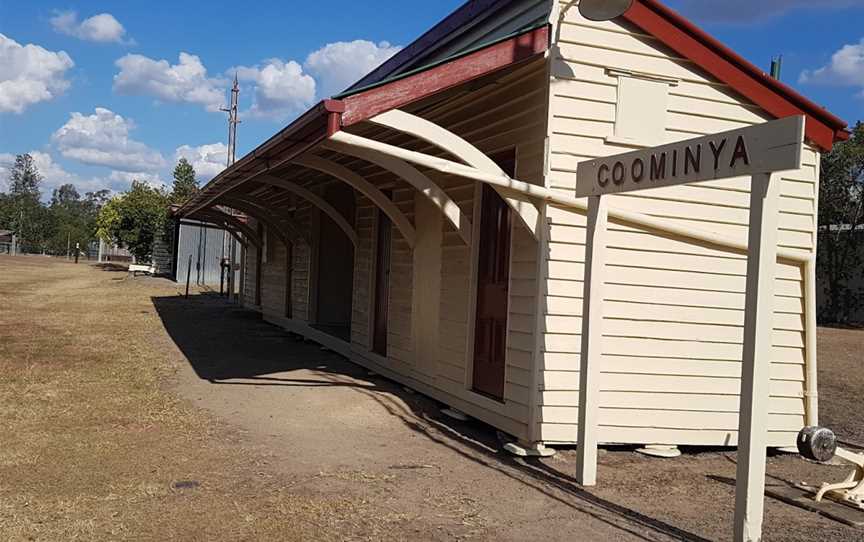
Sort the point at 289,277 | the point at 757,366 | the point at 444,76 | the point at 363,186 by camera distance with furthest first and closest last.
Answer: the point at 289,277 < the point at 363,186 < the point at 444,76 < the point at 757,366

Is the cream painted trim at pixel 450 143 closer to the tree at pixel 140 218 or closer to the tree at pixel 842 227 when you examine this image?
the tree at pixel 842 227

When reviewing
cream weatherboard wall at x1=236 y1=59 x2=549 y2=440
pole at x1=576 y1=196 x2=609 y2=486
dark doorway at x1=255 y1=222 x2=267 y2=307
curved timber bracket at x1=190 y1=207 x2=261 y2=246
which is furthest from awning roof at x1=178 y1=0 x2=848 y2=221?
dark doorway at x1=255 y1=222 x2=267 y2=307

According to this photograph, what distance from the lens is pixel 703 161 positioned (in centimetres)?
432

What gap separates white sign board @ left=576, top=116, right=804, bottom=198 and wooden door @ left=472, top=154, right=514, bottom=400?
1586mm

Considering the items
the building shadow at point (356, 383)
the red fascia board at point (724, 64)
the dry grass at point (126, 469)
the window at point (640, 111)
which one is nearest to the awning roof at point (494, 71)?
the red fascia board at point (724, 64)

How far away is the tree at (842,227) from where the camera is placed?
75.3 ft

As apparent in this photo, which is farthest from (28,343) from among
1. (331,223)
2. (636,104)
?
(636,104)

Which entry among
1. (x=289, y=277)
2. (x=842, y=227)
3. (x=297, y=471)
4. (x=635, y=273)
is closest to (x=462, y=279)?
(x=635, y=273)

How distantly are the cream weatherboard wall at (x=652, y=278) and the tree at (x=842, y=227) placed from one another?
62.4ft

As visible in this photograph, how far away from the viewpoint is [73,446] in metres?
5.57

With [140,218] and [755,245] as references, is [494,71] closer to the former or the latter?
[755,245]

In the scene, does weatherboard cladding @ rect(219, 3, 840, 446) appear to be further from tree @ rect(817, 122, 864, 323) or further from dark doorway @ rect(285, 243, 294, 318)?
tree @ rect(817, 122, 864, 323)

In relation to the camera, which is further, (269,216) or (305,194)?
(269,216)

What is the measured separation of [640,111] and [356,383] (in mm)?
4401
